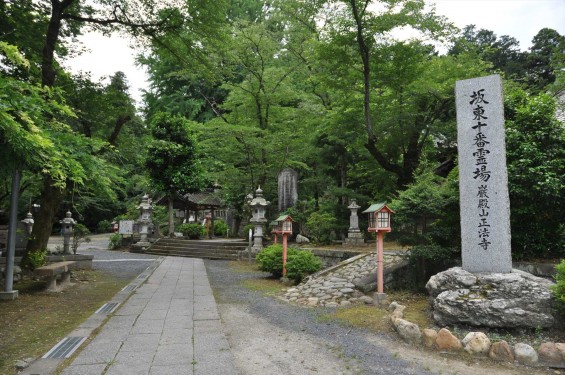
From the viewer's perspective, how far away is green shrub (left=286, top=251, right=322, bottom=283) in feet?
31.1

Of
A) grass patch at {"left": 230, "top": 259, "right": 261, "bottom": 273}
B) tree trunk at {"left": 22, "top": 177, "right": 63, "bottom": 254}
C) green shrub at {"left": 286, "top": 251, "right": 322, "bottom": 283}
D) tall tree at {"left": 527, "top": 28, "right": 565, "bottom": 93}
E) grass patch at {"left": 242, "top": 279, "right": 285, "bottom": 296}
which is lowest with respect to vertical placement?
grass patch at {"left": 230, "top": 259, "right": 261, "bottom": 273}

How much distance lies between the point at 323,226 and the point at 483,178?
28.5 ft

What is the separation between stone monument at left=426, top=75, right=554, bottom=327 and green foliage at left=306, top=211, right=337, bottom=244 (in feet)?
27.2

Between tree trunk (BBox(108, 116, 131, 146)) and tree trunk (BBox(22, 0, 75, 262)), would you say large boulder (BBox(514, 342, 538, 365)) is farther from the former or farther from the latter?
tree trunk (BBox(108, 116, 131, 146))

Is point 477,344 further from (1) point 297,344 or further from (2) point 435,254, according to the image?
(2) point 435,254

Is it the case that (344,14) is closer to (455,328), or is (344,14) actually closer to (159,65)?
(455,328)

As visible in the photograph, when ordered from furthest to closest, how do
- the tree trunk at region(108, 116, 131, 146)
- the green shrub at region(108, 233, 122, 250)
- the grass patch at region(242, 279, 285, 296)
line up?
the green shrub at region(108, 233, 122, 250) < the tree trunk at region(108, 116, 131, 146) < the grass patch at region(242, 279, 285, 296)

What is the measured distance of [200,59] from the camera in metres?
11.6

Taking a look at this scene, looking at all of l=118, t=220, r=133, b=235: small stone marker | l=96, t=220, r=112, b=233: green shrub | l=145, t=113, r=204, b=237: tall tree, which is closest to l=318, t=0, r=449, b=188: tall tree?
l=145, t=113, r=204, b=237: tall tree

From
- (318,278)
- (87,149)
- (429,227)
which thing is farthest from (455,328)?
(87,149)

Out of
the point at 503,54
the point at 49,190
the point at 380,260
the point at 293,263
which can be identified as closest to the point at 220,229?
the point at 49,190

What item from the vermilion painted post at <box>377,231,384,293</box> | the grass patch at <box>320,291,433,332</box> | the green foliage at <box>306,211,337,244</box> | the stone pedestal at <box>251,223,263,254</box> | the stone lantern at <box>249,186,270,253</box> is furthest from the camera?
the stone lantern at <box>249,186,270,253</box>

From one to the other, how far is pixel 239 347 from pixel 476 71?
38.6 ft

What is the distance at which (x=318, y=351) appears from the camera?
4621mm
